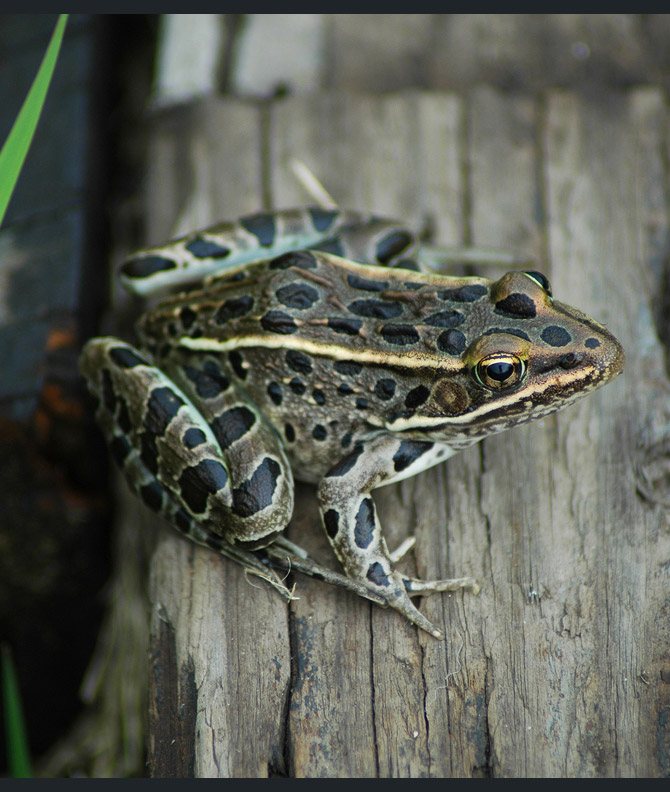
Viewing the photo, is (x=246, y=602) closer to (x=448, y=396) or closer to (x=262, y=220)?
(x=448, y=396)

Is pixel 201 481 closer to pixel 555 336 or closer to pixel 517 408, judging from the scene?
pixel 517 408

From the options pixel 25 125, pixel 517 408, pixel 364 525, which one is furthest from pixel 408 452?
pixel 25 125

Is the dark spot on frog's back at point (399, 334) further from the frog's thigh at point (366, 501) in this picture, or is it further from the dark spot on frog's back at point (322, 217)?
the dark spot on frog's back at point (322, 217)

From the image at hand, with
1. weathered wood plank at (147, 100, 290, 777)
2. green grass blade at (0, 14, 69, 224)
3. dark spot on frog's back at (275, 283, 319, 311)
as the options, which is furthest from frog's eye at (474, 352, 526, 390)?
green grass blade at (0, 14, 69, 224)

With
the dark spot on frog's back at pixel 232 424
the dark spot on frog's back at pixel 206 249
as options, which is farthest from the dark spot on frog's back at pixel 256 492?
the dark spot on frog's back at pixel 206 249

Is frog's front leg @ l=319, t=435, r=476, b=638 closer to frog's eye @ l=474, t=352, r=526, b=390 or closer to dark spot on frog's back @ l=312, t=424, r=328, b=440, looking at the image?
dark spot on frog's back @ l=312, t=424, r=328, b=440

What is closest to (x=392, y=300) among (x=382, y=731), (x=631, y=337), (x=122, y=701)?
(x=631, y=337)

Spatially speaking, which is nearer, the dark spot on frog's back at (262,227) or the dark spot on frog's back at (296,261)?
the dark spot on frog's back at (296,261)
